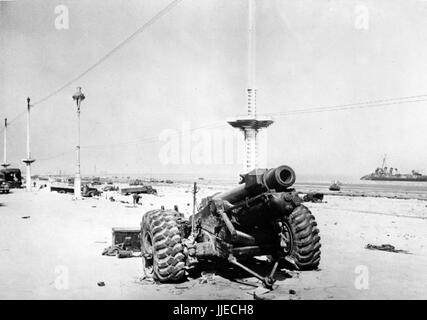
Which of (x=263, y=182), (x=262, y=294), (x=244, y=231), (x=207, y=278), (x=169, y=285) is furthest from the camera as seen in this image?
(x=207, y=278)

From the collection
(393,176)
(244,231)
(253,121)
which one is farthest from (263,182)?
(393,176)

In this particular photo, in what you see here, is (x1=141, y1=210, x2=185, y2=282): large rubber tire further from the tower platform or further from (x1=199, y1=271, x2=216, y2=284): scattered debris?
the tower platform

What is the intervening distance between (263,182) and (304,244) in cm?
206

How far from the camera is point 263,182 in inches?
252

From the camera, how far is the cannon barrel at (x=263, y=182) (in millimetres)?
6176

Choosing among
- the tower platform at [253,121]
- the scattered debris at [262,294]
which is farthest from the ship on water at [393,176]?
the scattered debris at [262,294]

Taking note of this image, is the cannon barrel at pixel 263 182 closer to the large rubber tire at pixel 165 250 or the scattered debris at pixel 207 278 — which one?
the large rubber tire at pixel 165 250

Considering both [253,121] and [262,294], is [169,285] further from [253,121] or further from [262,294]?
[253,121]

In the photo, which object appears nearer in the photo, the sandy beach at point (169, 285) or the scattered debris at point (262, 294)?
the scattered debris at point (262, 294)

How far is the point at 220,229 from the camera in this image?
715 cm

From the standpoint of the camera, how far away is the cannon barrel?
6.18 meters
